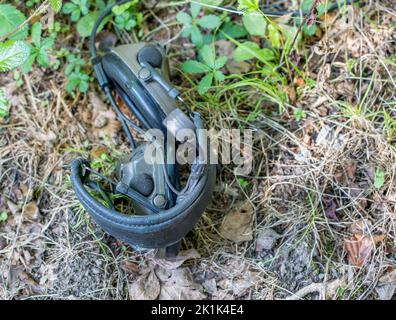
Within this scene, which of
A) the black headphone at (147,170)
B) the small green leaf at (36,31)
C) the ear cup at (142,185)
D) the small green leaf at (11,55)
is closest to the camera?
the small green leaf at (11,55)

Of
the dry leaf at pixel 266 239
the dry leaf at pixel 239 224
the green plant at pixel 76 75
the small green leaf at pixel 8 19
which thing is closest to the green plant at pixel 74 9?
the green plant at pixel 76 75

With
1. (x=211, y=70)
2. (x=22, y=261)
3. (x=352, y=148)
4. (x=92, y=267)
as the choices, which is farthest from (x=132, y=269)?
(x=352, y=148)

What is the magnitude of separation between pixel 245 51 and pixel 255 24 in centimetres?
9

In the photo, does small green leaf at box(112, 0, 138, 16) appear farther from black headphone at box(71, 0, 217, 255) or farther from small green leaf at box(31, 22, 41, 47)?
small green leaf at box(31, 22, 41, 47)

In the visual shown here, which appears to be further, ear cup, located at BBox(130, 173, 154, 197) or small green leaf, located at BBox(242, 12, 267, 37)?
small green leaf, located at BBox(242, 12, 267, 37)

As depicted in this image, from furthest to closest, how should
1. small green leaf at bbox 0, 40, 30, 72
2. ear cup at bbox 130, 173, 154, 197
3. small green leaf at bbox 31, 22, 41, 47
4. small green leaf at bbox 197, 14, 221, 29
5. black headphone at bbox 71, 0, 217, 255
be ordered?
small green leaf at bbox 197, 14, 221, 29 < small green leaf at bbox 31, 22, 41, 47 < ear cup at bbox 130, 173, 154, 197 < black headphone at bbox 71, 0, 217, 255 < small green leaf at bbox 0, 40, 30, 72

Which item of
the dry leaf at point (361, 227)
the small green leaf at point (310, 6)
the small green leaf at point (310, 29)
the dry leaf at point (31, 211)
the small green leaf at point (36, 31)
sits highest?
the small green leaf at point (36, 31)

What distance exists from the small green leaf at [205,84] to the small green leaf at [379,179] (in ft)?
1.93

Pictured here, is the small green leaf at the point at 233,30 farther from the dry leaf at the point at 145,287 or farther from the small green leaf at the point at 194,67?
the dry leaf at the point at 145,287

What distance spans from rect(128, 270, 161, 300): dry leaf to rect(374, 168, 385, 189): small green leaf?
2.40 ft

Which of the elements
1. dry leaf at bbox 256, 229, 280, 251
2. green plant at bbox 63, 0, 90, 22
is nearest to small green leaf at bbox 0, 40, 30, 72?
green plant at bbox 63, 0, 90, 22

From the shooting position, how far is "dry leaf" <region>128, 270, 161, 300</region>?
5.10 ft

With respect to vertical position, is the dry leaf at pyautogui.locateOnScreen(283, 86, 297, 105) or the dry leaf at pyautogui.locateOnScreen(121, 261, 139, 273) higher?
the dry leaf at pyautogui.locateOnScreen(283, 86, 297, 105)

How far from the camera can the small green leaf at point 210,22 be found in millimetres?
1716
